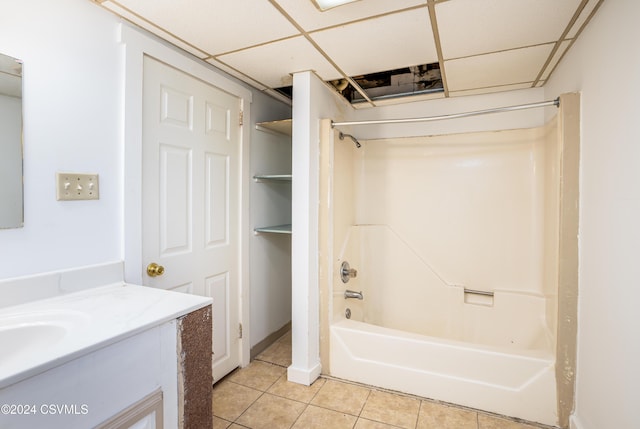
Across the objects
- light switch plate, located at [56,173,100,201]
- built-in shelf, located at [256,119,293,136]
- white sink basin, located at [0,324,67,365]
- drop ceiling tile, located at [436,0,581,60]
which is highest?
drop ceiling tile, located at [436,0,581,60]

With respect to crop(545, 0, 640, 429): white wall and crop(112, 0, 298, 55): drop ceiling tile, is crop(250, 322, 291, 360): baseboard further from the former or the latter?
crop(112, 0, 298, 55): drop ceiling tile

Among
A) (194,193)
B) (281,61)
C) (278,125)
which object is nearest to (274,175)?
(278,125)

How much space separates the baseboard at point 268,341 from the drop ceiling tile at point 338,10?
216cm

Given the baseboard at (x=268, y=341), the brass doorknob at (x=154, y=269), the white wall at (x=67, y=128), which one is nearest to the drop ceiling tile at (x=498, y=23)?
the white wall at (x=67, y=128)

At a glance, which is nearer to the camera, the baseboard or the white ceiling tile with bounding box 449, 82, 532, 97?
the white ceiling tile with bounding box 449, 82, 532, 97

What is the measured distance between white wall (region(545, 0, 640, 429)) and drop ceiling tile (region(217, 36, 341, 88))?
50.7 inches

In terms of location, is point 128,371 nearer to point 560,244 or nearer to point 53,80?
point 53,80

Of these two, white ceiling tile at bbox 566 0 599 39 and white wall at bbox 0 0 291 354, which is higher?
white ceiling tile at bbox 566 0 599 39

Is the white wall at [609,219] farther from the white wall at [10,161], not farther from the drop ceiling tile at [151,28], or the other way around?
the white wall at [10,161]

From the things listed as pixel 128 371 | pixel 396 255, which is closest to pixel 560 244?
pixel 396 255

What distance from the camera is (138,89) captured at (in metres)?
1.55

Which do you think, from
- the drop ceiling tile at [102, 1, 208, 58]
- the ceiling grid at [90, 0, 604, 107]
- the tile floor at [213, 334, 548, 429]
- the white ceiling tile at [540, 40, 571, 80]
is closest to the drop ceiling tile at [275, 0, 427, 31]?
the ceiling grid at [90, 0, 604, 107]

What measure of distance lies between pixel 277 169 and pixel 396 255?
1.23 meters

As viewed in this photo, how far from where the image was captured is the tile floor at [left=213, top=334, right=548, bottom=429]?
171 cm
